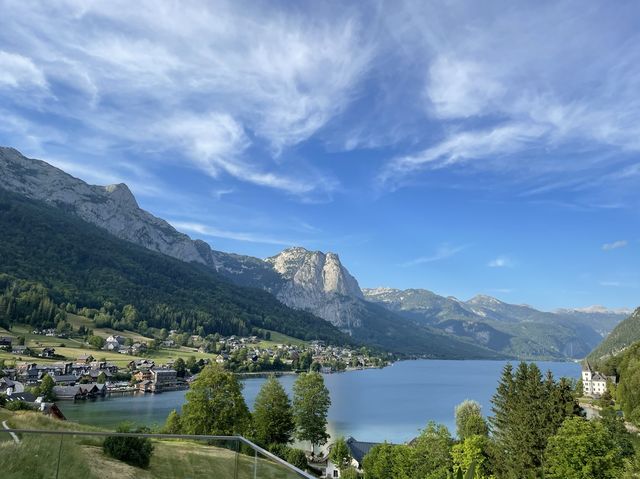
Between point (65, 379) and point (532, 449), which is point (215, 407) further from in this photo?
point (65, 379)

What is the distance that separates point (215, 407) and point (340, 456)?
12.5 meters

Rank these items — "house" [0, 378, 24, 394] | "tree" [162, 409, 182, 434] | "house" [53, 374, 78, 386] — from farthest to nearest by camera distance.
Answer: "house" [53, 374, 78, 386], "house" [0, 378, 24, 394], "tree" [162, 409, 182, 434]

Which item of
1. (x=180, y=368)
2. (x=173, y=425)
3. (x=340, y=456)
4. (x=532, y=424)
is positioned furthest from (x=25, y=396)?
(x=532, y=424)

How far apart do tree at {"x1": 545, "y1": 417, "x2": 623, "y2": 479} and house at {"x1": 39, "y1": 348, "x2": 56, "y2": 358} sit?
103 meters

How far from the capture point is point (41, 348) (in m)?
104

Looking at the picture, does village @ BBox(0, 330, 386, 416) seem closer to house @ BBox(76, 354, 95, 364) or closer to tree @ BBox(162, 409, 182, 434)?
house @ BBox(76, 354, 95, 364)

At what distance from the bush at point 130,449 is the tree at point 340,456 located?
36775mm

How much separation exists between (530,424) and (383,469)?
12.2 metres

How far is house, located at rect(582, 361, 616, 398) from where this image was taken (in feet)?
343

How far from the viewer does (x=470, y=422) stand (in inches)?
1845

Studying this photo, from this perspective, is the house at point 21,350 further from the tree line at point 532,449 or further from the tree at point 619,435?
the tree at point 619,435

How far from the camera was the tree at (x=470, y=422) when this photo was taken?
47094 millimetres

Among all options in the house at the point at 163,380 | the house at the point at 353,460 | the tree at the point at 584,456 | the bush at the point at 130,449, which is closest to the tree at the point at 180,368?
the house at the point at 163,380

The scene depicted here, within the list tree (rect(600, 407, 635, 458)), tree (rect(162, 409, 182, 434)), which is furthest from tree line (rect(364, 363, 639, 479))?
tree (rect(162, 409, 182, 434))
